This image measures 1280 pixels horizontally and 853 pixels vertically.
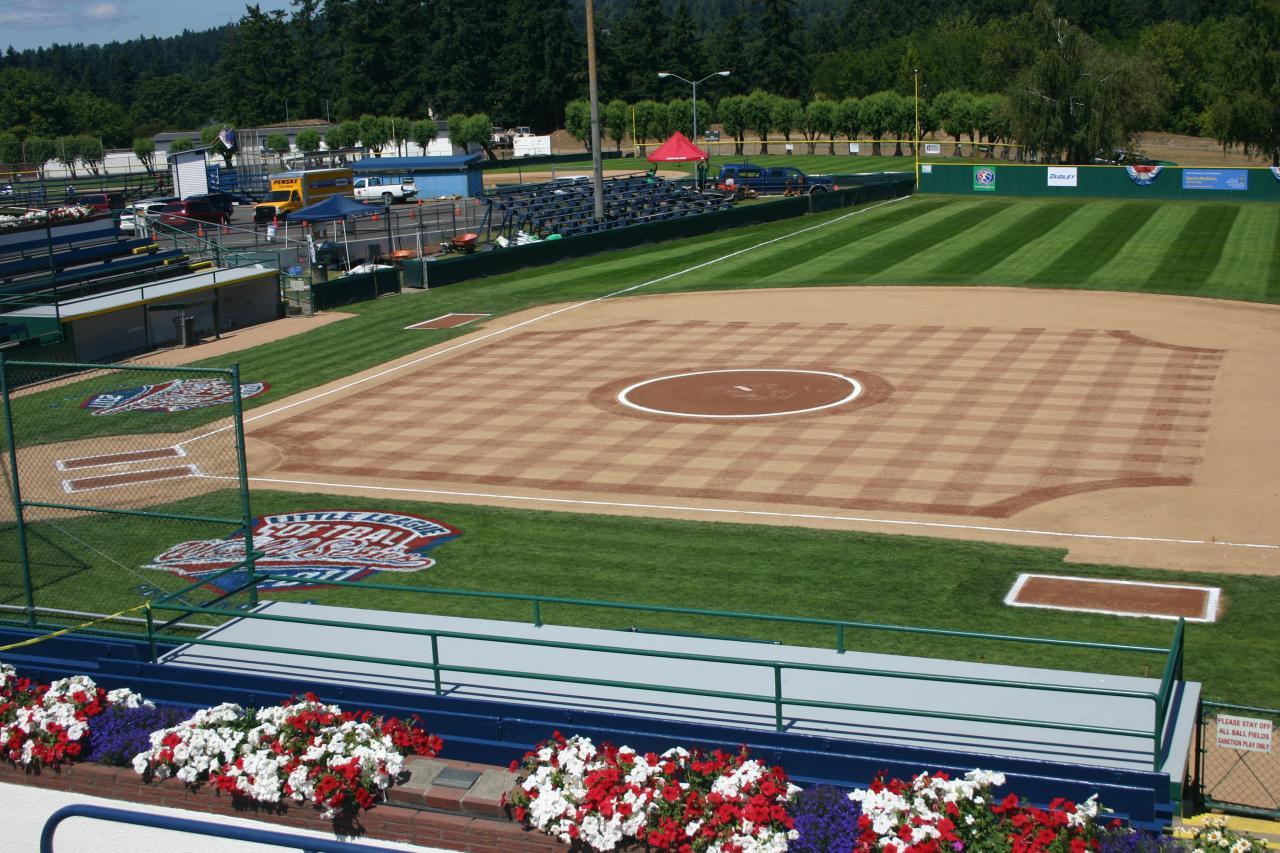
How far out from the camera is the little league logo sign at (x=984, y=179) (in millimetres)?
69250

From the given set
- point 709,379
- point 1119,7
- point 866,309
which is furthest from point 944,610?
point 1119,7

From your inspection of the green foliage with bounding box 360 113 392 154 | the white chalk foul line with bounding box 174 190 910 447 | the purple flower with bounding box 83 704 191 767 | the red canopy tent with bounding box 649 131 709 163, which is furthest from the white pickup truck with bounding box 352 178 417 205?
the purple flower with bounding box 83 704 191 767

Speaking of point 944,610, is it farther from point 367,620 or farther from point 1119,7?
point 1119,7

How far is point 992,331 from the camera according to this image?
127 feet

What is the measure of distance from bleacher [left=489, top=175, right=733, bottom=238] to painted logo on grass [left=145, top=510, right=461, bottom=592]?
35.6 meters

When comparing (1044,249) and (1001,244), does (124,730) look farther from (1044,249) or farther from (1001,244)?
(1001,244)

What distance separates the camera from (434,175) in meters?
95.1

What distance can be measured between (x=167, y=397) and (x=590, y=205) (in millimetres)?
34266

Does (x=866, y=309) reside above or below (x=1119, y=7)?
below

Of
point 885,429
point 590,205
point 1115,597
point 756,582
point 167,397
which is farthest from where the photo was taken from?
point 590,205

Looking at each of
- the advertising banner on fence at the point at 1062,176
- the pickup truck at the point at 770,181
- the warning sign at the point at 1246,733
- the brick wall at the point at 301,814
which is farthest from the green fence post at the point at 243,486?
the pickup truck at the point at 770,181

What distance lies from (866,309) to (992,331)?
17.2ft

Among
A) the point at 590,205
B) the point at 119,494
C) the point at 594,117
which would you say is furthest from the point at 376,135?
the point at 119,494

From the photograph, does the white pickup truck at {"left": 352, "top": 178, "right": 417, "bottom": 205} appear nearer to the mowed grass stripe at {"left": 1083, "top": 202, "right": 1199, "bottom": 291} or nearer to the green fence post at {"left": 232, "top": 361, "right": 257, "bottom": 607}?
the mowed grass stripe at {"left": 1083, "top": 202, "right": 1199, "bottom": 291}
